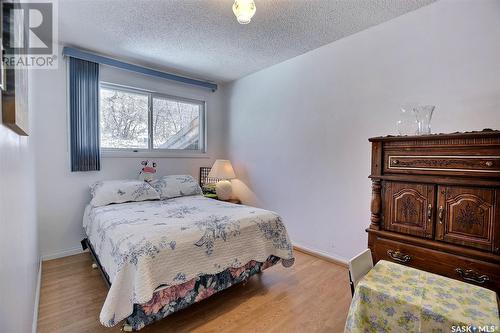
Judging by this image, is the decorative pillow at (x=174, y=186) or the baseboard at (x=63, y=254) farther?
the decorative pillow at (x=174, y=186)

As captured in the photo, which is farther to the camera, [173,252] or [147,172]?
[147,172]

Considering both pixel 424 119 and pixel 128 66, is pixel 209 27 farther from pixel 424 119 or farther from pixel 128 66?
pixel 424 119

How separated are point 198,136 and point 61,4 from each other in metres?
2.40

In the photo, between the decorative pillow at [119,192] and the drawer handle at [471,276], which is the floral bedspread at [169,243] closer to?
the decorative pillow at [119,192]

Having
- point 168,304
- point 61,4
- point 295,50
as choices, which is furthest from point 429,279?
point 61,4

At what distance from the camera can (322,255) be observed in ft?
9.66

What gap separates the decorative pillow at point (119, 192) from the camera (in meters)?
2.69

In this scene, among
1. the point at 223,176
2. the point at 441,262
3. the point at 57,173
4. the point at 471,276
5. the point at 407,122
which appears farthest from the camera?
the point at 223,176

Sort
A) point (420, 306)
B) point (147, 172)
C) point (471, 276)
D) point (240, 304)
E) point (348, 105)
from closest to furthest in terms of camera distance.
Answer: point (420, 306) < point (471, 276) < point (240, 304) < point (348, 105) < point (147, 172)

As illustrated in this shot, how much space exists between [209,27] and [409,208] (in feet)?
7.68

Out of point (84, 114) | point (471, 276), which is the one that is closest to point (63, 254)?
point (84, 114)

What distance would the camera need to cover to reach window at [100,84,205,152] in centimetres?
326

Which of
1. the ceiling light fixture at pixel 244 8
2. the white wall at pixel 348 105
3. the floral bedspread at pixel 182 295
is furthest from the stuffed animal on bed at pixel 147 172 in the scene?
the ceiling light fixture at pixel 244 8

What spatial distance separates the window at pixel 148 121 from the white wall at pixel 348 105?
0.75 metres
